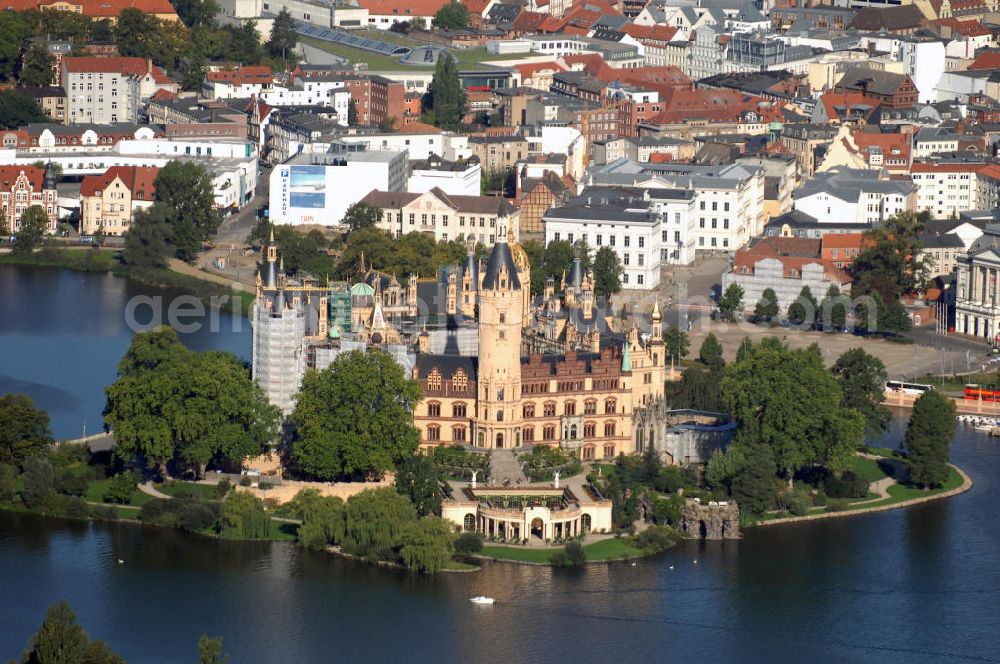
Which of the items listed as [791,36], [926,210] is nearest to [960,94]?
[791,36]

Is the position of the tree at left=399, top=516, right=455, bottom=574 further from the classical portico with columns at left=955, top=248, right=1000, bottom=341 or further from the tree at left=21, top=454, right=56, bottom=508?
the classical portico with columns at left=955, top=248, right=1000, bottom=341

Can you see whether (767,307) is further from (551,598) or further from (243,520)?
(551,598)

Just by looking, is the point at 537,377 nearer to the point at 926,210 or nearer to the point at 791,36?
Result: the point at 926,210

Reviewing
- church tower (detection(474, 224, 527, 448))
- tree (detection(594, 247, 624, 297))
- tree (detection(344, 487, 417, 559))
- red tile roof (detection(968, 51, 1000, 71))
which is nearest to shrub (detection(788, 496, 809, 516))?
church tower (detection(474, 224, 527, 448))

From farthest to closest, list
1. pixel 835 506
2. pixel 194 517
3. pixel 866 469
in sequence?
1. pixel 866 469
2. pixel 835 506
3. pixel 194 517

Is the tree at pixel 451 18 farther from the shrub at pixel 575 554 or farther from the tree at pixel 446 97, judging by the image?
the shrub at pixel 575 554

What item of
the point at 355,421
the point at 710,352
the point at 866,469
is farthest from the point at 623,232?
the point at 355,421

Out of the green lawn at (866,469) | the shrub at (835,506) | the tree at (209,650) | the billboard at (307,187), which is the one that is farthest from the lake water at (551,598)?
the billboard at (307,187)
